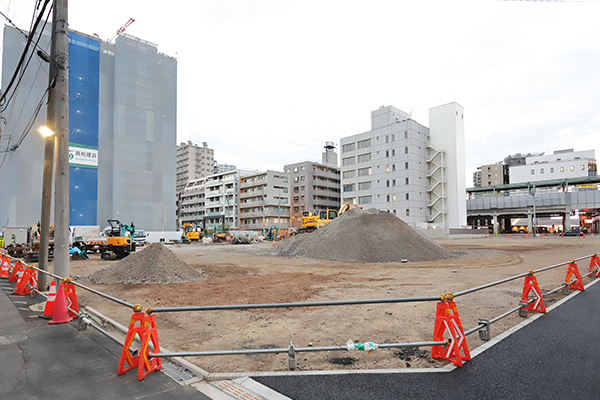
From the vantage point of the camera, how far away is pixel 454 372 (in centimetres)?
474

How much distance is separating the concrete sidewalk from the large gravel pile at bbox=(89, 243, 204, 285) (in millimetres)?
6872

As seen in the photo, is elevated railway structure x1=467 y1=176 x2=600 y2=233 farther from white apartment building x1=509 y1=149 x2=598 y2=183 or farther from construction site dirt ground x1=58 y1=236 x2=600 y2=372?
construction site dirt ground x1=58 y1=236 x2=600 y2=372

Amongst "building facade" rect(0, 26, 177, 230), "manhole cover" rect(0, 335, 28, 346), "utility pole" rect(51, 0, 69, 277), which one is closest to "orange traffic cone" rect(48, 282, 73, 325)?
"manhole cover" rect(0, 335, 28, 346)

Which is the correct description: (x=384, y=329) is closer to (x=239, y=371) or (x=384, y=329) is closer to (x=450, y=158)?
(x=239, y=371)

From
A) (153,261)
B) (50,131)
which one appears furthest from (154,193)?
(50,131)

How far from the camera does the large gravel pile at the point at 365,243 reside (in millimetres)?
23359

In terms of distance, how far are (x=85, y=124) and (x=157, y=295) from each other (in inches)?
1942

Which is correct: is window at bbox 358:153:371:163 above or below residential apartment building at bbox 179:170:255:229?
above

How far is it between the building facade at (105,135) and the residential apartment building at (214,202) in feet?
104

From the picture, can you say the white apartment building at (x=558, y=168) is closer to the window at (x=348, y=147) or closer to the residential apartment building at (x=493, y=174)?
the residential apartment building at (x=493, y=174)

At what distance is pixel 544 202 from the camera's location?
74.9 metres

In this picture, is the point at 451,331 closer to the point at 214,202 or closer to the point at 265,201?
the point at 265,201

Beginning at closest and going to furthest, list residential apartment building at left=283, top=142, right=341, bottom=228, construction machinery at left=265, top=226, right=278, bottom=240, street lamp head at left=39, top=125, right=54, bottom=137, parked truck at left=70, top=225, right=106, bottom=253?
street lamp head at left=39, top=125, right=54, bottom=137
parked truck at left=70, top=225, right=106, bottom=253
construction machinery at left=265, top=226, right=278, bottom=240
residential apartment building at left=283, top=142, right=341, bottom=228

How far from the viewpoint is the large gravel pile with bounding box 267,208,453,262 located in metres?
23.4
